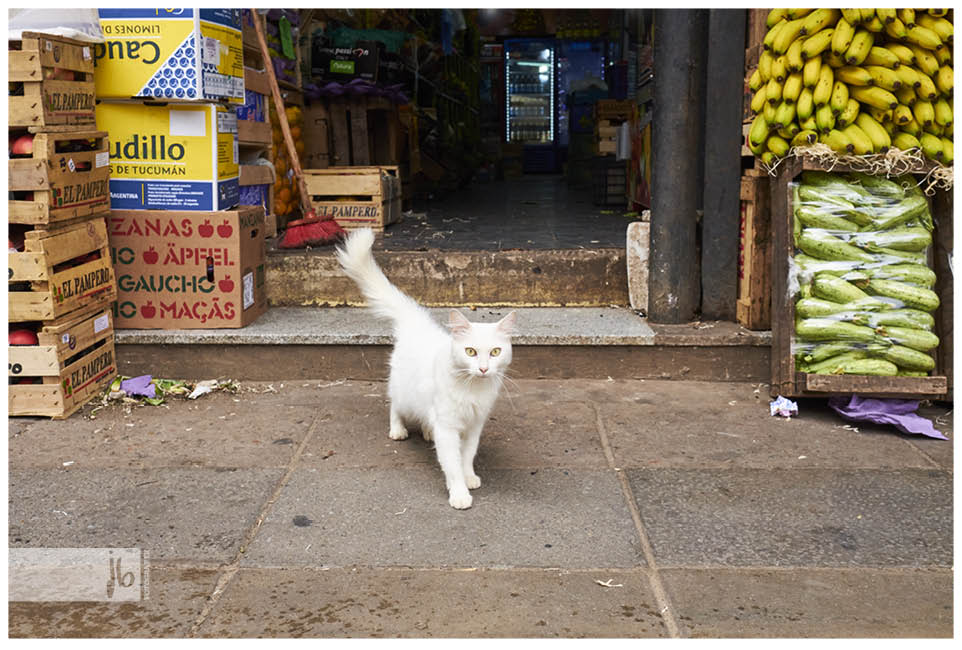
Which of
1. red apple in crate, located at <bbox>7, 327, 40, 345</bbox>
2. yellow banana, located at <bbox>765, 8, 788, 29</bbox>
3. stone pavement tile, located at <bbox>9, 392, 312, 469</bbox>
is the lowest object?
stone pavement tile, located at <bbox>9, 392, 312, 469</bbox>

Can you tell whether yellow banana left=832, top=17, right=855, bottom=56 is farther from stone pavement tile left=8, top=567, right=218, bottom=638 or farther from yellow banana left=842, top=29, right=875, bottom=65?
stone pavement tile left=8, top=567, right=218, bottom=638

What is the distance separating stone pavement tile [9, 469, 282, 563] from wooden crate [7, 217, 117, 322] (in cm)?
83

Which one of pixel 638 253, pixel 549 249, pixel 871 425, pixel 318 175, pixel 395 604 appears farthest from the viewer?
pixel 318 175

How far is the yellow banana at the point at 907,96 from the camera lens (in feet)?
13.4

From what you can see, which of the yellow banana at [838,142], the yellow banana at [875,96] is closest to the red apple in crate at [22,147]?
the yellow banana at [838,142]

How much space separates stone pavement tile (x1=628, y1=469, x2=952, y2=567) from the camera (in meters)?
2.93

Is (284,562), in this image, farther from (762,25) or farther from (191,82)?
(762,25)

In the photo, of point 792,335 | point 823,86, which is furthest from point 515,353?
point 823,86

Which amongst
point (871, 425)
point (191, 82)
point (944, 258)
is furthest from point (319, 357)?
point (944, 258)

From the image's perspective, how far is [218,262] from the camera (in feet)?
16.1

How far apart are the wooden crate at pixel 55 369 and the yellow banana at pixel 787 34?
3.60 metres

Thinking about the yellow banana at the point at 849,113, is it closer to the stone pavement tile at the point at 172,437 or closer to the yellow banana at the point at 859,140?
the yellow banana at the point at 859,140
